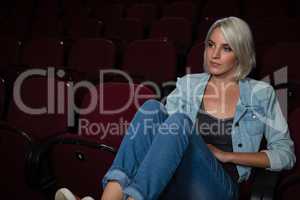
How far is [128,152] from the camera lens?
1.18ft

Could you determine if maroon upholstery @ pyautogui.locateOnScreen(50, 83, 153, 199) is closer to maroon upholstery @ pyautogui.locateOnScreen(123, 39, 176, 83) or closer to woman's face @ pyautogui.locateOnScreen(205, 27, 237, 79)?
woman's face @ pyautogui.locateOnScreen(205, 27, 237, 79)

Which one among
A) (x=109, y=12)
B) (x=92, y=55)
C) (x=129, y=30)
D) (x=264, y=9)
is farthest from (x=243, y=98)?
(x=109, y=12)

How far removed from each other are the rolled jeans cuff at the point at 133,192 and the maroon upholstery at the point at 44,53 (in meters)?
0.56

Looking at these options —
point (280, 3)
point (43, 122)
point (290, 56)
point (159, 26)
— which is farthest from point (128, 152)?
point (280, 3)

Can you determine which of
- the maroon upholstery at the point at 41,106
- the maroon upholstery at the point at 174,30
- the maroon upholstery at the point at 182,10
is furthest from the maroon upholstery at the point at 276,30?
the maroon upholstery at the point at 41,106

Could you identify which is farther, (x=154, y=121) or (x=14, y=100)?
(x=14, y=100)

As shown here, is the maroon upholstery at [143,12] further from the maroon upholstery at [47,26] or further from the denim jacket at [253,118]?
the denim jacket at [253,118]

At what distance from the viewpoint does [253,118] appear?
0.42m

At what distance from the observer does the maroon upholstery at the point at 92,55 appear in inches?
30.9

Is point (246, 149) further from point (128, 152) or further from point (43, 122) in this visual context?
point (43, 122)

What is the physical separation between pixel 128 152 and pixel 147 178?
0.04m

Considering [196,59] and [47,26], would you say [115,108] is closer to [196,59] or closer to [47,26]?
[196,59]

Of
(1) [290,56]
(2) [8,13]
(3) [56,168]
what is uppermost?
(2) [8,13]

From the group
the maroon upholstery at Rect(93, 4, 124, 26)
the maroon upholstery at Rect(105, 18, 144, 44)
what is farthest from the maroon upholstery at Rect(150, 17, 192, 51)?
the maroon upholstery at Rect(93, 4, 124, 26)
